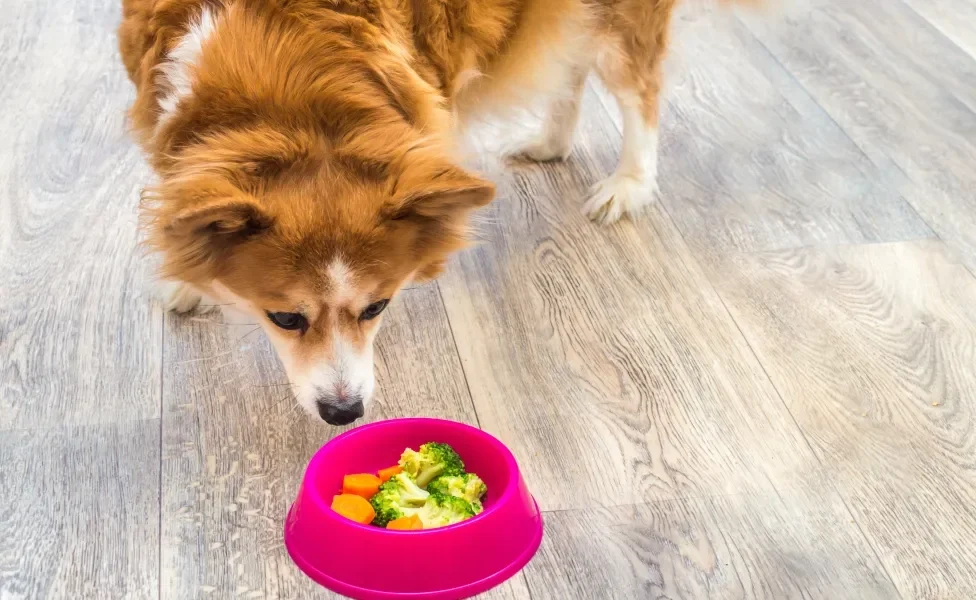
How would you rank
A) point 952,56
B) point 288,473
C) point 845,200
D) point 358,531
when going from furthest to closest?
point 952,56
point 845,200
point 288,473
point 358,531

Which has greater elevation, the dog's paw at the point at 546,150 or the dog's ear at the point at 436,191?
the dog's ear at the point at 436,191

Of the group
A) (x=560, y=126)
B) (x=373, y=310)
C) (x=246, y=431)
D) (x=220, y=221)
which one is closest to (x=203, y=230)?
(x=220, y=221)

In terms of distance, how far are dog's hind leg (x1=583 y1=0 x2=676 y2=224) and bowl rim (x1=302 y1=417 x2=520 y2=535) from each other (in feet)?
2.97

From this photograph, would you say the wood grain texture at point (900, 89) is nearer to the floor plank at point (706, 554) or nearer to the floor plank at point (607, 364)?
the floor plank at point (607, 364)

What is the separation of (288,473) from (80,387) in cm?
50

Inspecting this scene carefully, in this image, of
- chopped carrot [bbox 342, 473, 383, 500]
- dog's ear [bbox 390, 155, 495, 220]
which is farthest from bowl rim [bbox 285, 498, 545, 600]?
dog's ear [bbox 390, 155, 495, 220]

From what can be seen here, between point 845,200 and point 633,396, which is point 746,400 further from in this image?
point 845,200

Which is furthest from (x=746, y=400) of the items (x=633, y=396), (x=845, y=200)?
(x=845, y=200)

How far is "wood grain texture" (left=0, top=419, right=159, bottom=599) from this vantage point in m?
1.56

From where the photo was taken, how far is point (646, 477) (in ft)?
5.90

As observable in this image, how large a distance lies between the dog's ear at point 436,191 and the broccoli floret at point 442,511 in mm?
Result: 480

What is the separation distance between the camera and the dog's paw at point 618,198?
2.47 metres

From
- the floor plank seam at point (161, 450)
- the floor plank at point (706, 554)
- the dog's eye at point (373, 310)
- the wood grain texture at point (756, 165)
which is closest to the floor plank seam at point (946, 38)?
the wood grain texture at point (756, 165)

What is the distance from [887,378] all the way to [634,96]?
961mm
